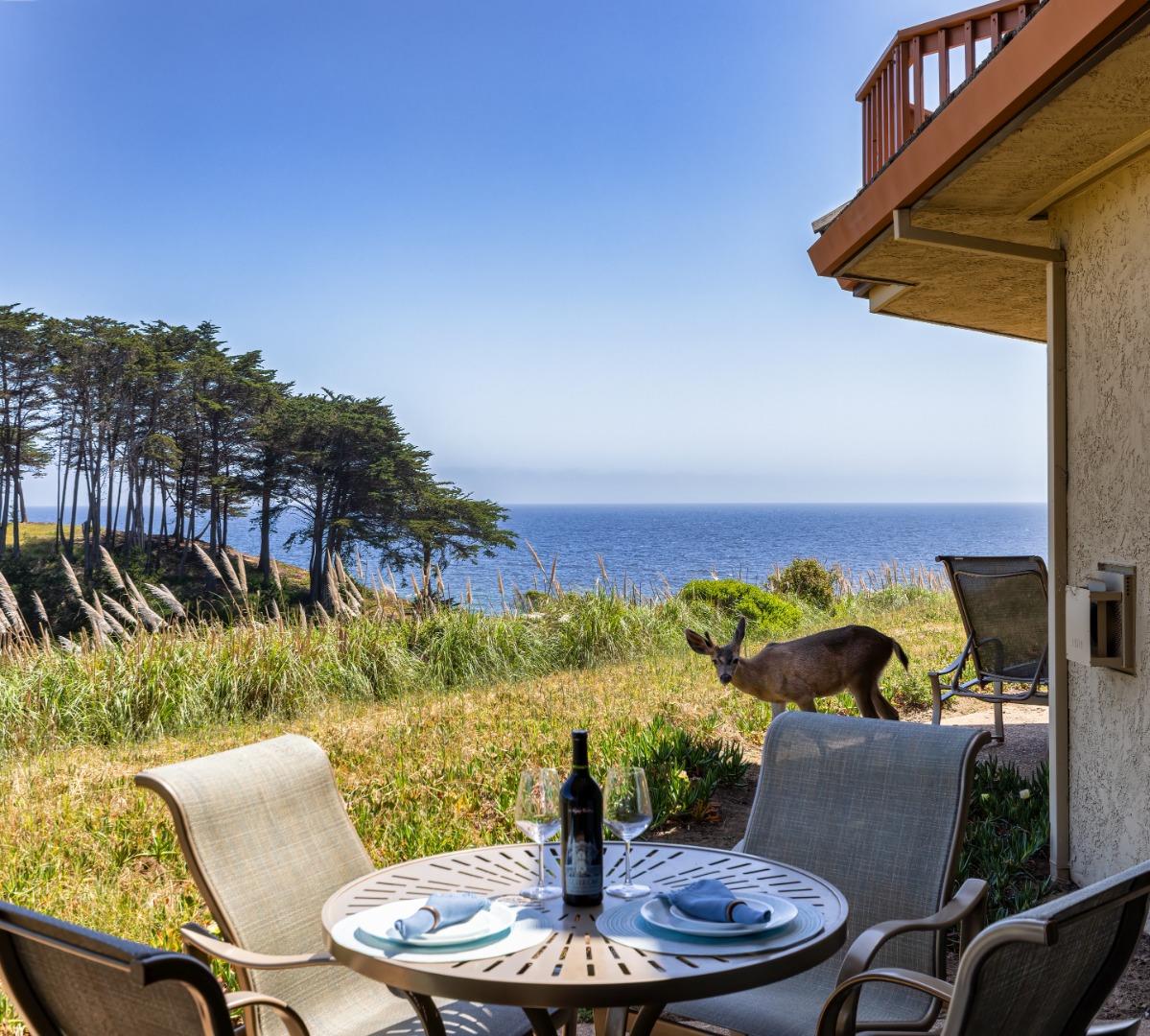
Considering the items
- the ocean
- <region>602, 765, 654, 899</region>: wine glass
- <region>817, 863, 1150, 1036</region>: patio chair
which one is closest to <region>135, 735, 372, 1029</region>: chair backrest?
<region>602, 765, 654, 899</region>: wine glass

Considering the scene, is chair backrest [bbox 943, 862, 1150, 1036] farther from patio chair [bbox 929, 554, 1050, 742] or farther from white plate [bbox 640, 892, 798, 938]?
patio chair [bbox 929, 554, 1050, 742]

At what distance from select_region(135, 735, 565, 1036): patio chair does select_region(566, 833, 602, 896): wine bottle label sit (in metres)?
0.59

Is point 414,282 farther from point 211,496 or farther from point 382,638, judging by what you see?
point 382,638

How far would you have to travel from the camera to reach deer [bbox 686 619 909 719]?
608 cm

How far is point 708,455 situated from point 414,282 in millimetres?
49369

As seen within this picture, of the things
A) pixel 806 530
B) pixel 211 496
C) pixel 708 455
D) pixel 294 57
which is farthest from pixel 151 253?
pixel 806 530

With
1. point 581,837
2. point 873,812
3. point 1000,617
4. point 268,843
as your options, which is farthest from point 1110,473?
point 268,843

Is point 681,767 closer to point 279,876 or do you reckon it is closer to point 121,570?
point 279,876

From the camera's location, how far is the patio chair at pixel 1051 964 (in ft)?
5.40

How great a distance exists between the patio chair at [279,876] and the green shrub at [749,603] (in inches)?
396

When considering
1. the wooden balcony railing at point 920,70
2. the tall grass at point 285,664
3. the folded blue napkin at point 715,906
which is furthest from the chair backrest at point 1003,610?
the tall grass at point 285,664

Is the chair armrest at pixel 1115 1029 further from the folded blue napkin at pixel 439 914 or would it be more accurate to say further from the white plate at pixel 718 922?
the folded blue napkin at pixel 439 914

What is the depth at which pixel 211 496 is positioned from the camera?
3516 cm

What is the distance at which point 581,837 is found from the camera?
7.57ft
